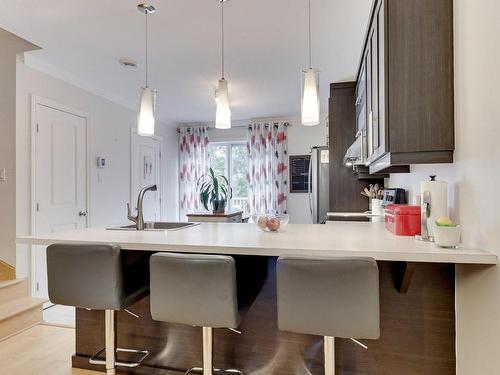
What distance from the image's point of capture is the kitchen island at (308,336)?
4.52 feet

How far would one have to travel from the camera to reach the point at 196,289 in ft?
4.42

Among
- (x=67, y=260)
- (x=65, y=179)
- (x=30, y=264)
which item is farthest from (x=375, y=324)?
(x=65, y=179)

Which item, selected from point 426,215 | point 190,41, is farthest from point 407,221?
point 190,41

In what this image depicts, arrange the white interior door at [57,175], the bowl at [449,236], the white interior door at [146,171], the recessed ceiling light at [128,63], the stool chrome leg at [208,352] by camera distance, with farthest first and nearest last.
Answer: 1. the white interior door at [146,171]
2. the white interior door at [57,175]
3. the recessed ceiling light at [128,63]
4. the stool chrome leg at [208,352]
5. the bowl at [449,236]

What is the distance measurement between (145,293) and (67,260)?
16.4 inches

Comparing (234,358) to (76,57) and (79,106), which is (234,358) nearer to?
(76,57)

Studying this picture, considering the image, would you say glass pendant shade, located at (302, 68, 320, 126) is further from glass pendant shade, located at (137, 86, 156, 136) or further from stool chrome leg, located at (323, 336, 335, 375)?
stool chrome leg, located at (323, 336, 335, 375)

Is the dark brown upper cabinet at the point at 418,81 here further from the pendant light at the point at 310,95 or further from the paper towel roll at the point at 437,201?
the pendant light at the point at 310,95

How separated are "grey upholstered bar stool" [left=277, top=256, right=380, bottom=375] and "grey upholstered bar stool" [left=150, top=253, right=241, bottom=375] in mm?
226

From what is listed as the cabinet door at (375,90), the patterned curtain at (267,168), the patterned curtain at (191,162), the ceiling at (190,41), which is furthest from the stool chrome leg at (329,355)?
the patterned curtain at (191,162)

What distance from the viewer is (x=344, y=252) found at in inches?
49.7

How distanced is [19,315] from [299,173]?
162 inches

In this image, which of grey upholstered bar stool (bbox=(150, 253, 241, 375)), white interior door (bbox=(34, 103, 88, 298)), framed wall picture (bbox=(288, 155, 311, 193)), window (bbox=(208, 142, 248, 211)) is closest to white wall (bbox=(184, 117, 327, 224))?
framed wall picture (bbox=(288, 155, 311, 193))

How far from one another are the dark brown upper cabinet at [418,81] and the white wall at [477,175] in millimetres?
50
